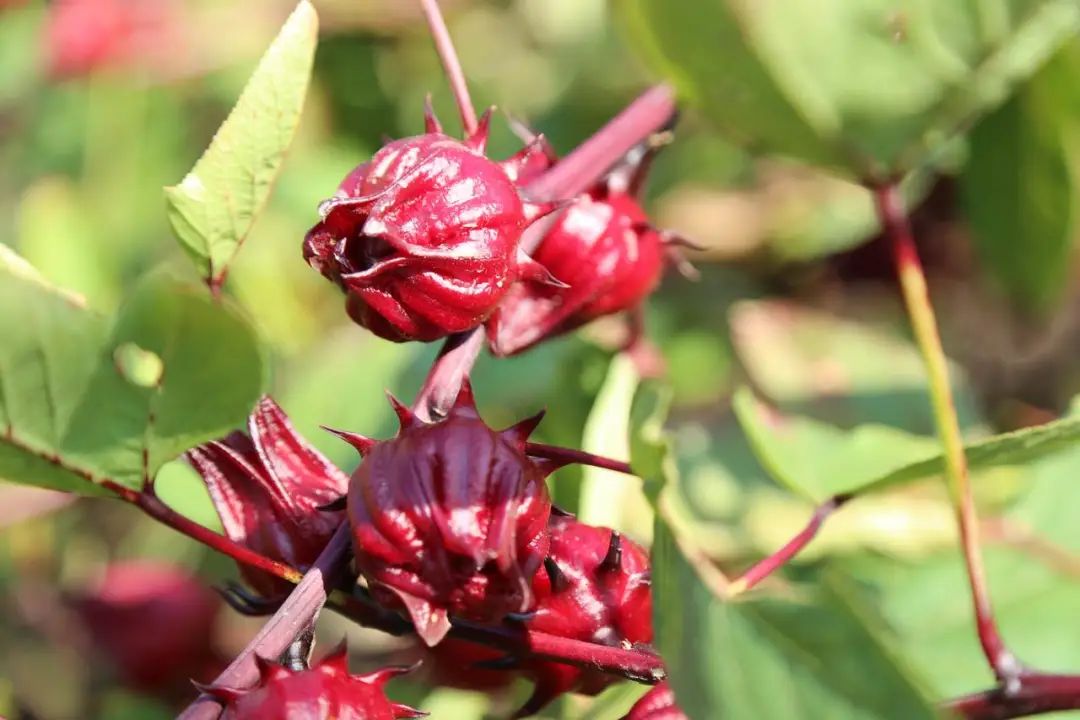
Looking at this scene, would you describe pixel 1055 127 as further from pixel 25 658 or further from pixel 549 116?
pixel 25 658

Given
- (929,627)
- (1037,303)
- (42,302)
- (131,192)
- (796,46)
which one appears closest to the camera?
(42,302)

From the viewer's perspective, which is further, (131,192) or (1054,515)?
(131,192)

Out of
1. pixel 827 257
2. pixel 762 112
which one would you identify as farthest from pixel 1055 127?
pixel 827 257

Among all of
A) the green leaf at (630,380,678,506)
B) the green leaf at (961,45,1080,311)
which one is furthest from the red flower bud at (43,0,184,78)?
the green leaf at (630,380,678,506)

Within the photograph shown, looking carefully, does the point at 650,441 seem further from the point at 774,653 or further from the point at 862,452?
the point at 862,452

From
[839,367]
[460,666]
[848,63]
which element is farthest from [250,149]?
[839,367]

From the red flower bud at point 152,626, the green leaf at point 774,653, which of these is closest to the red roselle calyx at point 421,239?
the green leaf at point 774,653
